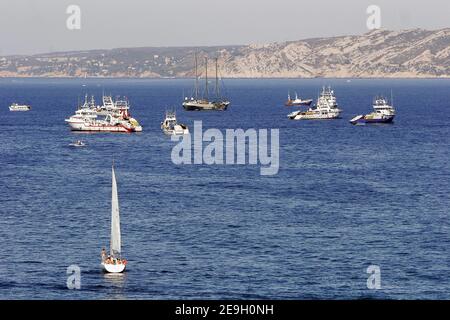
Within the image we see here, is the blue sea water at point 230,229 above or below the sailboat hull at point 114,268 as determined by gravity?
below

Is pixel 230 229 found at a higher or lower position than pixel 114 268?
lower

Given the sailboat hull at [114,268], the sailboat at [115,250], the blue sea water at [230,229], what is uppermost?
the sailboat at [115,250]

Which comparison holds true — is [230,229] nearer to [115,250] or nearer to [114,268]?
[115,250]

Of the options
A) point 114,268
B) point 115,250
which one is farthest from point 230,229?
point 114,268

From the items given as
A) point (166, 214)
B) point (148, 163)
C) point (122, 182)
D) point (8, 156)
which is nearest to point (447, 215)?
point (166, 214)

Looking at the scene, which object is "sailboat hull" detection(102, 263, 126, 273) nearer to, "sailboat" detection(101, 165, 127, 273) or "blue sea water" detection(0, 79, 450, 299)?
"sailboat" detection(101, 165, 127, 273)

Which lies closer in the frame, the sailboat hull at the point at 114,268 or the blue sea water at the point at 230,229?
the blue sea water at the point at 230,229

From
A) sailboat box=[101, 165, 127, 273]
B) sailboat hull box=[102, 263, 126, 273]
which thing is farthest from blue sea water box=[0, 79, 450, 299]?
sailboat box=[101, 165, 127, 273]

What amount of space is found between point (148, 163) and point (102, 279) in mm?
95465

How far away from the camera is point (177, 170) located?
6280 inches

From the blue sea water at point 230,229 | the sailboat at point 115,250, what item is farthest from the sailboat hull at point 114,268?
the blue sea water at point 230,229

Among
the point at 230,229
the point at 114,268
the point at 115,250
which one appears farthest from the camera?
the point at 230,229

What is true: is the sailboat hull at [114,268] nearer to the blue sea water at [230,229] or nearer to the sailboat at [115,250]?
the sailboat at [115,250]
